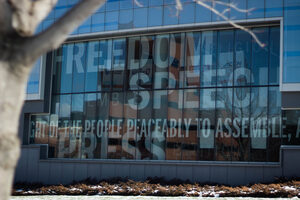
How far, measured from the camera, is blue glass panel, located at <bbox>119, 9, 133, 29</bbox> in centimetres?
2514

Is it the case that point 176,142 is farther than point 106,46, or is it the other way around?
point 106,46

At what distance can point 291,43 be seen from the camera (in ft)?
68.5

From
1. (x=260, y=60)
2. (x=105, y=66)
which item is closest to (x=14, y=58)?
(x=260, y=60)

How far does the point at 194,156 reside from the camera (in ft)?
76.3

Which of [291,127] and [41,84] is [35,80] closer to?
[41,84]

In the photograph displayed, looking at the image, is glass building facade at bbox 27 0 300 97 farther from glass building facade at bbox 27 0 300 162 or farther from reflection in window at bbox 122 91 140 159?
reflection in window at bbox 122 91 140 159

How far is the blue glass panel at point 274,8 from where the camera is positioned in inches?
855

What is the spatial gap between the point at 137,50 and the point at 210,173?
7.89m

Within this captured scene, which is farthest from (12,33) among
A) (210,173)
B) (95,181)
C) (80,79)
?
(80,79)

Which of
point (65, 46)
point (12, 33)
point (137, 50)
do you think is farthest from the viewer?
point (65, 46)

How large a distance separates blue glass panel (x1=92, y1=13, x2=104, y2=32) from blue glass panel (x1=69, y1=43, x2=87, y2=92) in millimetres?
1495

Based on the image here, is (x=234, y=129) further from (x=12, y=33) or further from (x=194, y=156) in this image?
(x=12, y=33)

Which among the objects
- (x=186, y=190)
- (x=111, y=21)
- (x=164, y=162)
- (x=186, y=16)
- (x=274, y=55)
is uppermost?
(x=111, y=21)

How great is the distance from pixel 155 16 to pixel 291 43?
7278mm
